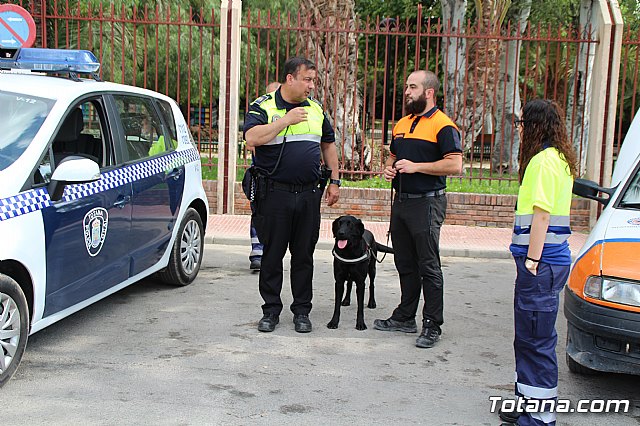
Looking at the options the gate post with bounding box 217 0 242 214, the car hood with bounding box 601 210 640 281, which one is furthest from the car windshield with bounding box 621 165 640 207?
the gate post with bounding box 217 0 242 214

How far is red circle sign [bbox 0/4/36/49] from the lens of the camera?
32.2ft

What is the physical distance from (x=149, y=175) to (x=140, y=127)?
1.34ft

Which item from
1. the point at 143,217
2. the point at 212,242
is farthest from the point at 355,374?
the point at 212,242

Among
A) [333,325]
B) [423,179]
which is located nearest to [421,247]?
[423,179]

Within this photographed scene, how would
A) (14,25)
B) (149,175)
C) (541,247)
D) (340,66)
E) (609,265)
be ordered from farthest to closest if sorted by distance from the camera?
(340,66)
(14,25)
(149,175)
(609,265)
(541,247)

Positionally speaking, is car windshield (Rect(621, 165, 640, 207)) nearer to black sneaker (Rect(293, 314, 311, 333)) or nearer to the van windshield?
the van windshield

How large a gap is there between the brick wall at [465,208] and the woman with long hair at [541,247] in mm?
7794

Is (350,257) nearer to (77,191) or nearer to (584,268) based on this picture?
(584,268)

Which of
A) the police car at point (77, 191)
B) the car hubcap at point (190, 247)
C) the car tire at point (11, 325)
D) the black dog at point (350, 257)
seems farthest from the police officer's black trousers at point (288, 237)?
the car tire at point (11, 325)

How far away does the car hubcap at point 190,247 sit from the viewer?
7148 millimetres

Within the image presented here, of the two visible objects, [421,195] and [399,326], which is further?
[399,326]

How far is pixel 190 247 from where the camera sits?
7.30m

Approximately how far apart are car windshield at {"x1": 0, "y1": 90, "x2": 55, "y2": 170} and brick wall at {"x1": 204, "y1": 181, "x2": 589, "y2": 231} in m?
7.23

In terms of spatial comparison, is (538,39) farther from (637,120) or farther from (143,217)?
(143,217)
